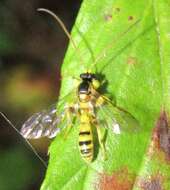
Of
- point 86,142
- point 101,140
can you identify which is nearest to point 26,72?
point 101,140

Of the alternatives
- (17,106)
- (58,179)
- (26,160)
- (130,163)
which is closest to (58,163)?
(58,179)

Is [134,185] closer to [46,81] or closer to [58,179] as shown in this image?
[58,179]

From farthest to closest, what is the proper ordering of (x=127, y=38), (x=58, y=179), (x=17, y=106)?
(x=17, y=106) < (x=127, y=38) < (x=58, y=179)

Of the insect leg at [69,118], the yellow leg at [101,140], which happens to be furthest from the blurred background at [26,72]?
the yellow leg at [101,140]

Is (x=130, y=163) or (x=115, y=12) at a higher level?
(x=115, y=12)

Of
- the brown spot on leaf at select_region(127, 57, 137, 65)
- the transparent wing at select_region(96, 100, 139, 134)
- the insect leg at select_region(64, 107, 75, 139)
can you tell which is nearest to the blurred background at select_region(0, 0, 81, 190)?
the insect leg at select_region(64, 107, 75, 139)
